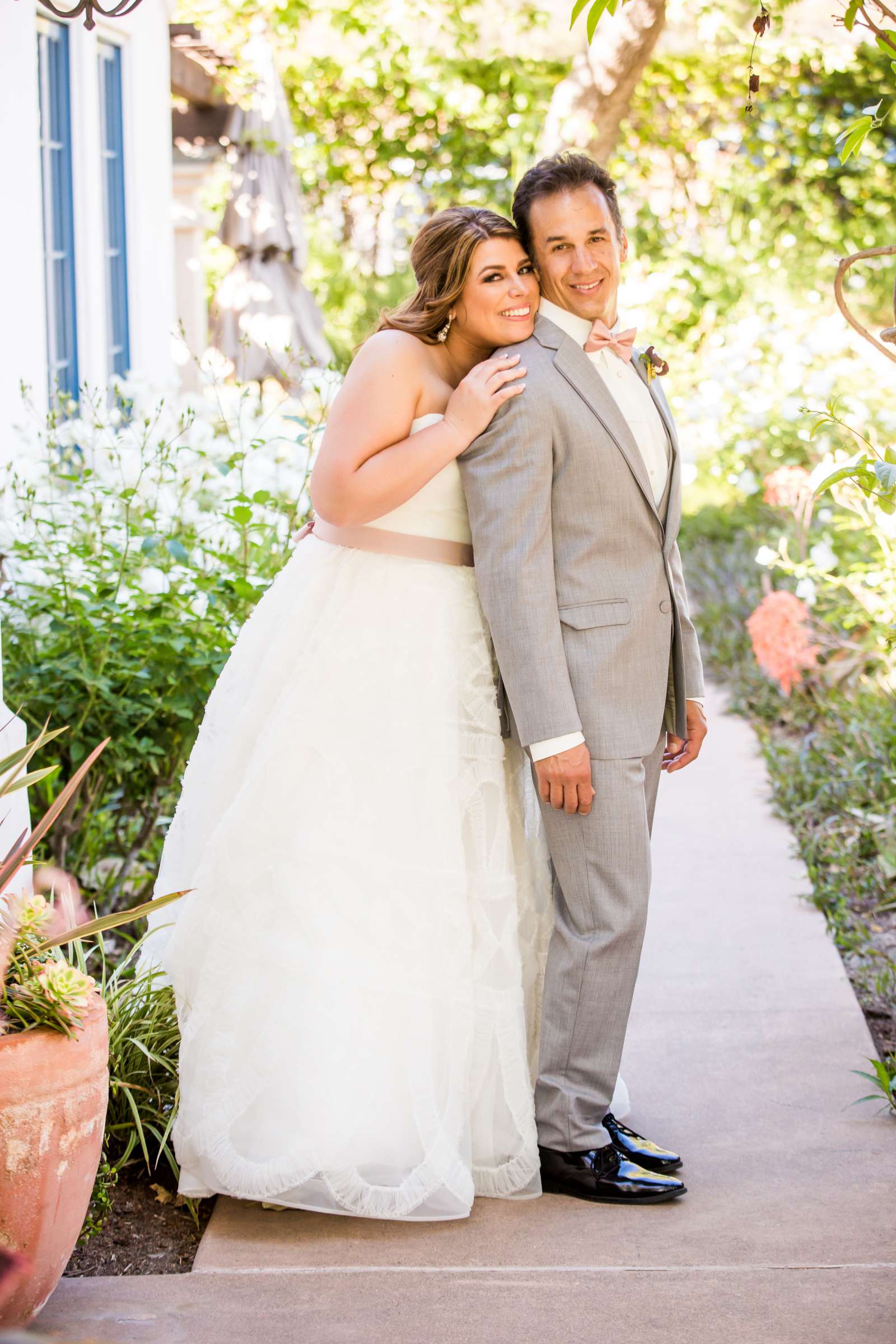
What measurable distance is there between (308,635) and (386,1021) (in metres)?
0.76

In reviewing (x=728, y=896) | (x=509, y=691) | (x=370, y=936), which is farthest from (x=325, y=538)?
(x=728, y=896)

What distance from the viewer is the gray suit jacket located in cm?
250

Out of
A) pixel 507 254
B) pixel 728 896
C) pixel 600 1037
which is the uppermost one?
pixel 507 254

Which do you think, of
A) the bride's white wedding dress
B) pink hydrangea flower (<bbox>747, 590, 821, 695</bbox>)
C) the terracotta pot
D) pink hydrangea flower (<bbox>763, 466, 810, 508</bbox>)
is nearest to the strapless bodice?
the bride's white wedding dress

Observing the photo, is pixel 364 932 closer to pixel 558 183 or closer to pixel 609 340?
pixel 609 340

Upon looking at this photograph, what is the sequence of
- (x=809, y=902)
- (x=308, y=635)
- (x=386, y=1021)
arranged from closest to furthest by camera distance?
1. (x=386, y=1021)
2. (x=308, y=635)
3. (x=809, y=902)

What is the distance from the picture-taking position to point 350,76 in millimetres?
12031

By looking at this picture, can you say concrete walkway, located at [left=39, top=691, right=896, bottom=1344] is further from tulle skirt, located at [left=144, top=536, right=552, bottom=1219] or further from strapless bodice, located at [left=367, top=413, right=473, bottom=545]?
strapless bodice, located at [left=367, top=413, right=473, bottom=545]

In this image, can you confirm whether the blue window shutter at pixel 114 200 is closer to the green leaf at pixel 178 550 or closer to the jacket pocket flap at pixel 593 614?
the green leaf at pixel 178 550

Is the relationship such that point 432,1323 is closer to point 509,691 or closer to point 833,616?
point 509,691

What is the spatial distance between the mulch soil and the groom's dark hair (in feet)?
6.61

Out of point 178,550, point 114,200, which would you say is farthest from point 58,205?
point 178,550

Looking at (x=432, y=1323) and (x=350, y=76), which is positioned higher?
(x=350, y=76)

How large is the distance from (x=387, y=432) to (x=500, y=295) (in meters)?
0.36
